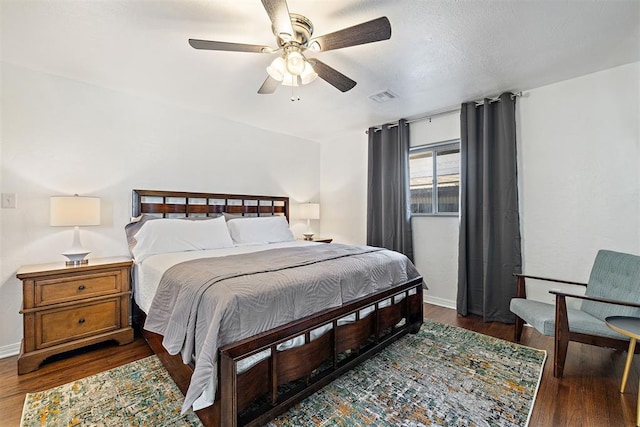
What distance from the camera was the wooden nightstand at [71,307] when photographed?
219cm

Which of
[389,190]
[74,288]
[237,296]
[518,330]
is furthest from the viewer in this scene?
[389,190]

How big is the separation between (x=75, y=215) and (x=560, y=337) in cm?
400

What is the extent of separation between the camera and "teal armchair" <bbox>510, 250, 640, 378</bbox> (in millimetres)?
2055

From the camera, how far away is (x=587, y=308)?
245 cm

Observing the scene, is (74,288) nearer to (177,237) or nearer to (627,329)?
(177,237)

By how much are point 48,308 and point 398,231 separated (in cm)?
375

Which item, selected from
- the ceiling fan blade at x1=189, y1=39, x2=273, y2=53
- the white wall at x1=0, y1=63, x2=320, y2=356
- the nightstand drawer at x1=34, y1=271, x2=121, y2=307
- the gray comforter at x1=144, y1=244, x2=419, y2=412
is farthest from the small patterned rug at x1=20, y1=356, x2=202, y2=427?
the ceiling fan blade at x1=189, y1=39, x2=273, y2=53

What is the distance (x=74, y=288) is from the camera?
2.38 meters

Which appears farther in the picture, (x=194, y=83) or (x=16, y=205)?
(x=194, y=83)

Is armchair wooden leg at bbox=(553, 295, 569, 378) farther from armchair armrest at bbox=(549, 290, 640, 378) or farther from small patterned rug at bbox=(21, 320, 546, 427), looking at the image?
small patterned rug at bbox=(21, 320, 546, 427)

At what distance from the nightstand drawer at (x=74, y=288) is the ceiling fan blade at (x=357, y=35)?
8.52 feet

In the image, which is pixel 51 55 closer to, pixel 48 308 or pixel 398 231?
pixel 48 308

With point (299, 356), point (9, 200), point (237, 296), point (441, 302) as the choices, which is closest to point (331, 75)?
point (237, 296)

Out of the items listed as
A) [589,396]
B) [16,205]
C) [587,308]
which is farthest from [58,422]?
[587,308]
